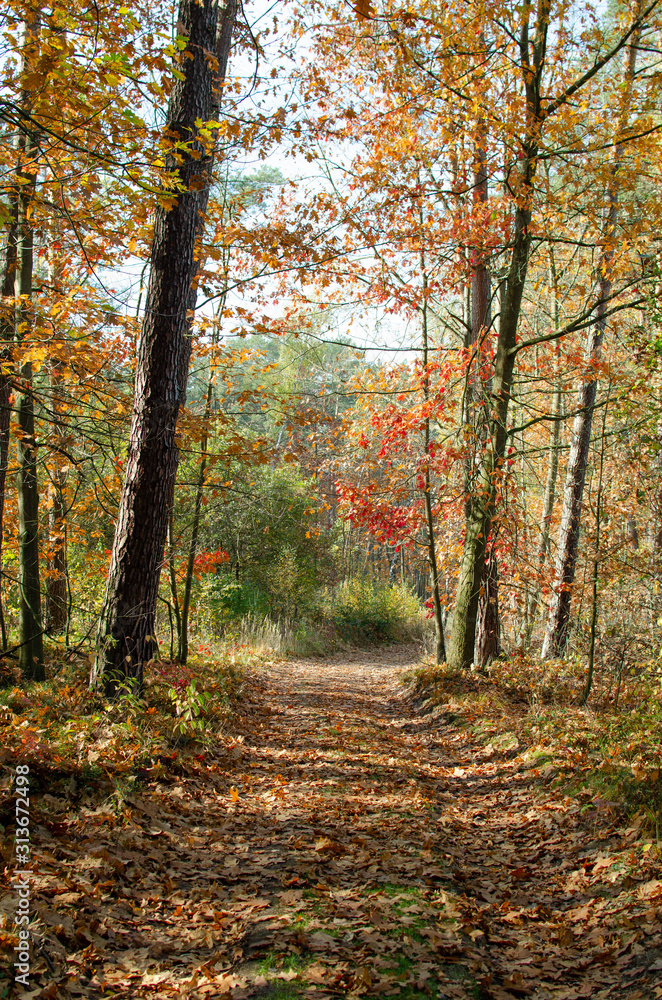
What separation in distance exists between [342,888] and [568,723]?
3.35 m

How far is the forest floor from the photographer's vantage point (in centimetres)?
261

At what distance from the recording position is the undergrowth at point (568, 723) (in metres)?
4.27

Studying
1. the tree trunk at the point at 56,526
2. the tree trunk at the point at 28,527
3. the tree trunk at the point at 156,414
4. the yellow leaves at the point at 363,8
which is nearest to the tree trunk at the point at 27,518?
the tree trunk at the point at 28,527

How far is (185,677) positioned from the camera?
661 centimetres

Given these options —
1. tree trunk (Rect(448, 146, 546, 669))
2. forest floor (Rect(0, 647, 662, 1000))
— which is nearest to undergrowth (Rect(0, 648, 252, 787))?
forest floor (Rect(0, 647, 662, 1000))

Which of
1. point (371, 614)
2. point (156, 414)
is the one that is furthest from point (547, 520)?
point (371, 614)

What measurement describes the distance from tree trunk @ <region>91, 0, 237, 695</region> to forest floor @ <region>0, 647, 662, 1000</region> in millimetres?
1270

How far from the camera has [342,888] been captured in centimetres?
339

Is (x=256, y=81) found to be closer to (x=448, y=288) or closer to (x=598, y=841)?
(x=448, y=288)

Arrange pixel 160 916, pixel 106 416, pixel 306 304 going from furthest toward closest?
pixel 306 304 < pixel 106 416 < pixel 160 916

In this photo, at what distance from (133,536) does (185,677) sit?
6.78 feet

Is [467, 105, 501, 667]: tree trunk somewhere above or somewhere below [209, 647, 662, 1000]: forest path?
above

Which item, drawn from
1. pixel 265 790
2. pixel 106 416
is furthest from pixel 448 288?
pixel 265 790

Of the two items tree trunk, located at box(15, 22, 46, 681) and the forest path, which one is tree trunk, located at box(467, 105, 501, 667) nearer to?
the forest path
